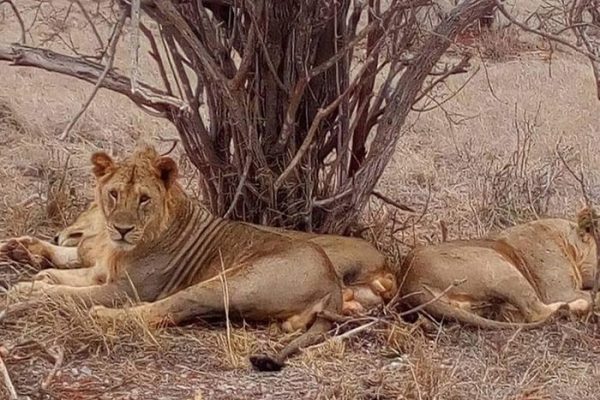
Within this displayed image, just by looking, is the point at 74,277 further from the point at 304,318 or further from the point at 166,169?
the point at 304,318

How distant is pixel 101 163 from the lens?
484cm

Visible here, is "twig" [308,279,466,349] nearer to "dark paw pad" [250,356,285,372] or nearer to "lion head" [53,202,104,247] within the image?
"dark paw pad" [250,356,285,372]

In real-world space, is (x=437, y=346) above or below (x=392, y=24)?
below

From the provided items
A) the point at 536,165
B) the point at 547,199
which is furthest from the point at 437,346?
the point at 536,165

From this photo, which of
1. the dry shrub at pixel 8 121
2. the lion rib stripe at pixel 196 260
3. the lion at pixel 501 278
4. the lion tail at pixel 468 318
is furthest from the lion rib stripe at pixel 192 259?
the dry shrub at pixel 8 121

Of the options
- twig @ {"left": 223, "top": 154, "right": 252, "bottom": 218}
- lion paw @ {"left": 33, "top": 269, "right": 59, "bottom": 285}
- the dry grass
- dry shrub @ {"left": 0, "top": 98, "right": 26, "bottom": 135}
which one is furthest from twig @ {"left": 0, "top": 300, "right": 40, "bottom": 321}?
dry shrub @ {"left": 0, "top": 98, "right": 26, "bottom": 135}

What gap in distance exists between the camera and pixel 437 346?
443 cm

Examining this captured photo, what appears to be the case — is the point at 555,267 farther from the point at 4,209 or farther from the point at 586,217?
the point at 4,209

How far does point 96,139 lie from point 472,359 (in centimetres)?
479

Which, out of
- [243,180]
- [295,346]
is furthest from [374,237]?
[295,346]

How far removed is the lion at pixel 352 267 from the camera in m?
4.86

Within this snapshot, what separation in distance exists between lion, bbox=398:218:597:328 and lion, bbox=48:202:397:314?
0.09 m

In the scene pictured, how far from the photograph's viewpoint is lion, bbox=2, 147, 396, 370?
4.54 metres

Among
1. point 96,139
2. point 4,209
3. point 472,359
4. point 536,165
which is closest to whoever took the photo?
point 472,359
